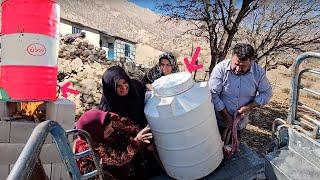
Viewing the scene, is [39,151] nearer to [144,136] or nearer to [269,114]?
[144,136]

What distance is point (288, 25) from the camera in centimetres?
1086

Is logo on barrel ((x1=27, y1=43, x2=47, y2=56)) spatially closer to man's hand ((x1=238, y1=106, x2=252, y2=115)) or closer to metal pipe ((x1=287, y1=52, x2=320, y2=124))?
man's hand ((x1=238, y1=106, x2=252, y2=115))

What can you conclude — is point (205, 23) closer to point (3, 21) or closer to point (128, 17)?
point (3, 21)

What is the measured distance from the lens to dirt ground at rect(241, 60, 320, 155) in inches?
382

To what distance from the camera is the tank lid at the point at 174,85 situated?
2988 millimetres

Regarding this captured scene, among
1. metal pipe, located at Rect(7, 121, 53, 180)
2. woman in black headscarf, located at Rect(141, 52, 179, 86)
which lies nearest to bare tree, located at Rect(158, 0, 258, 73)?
woman in black headscarf, located at Rect(141, 52, 179, 86)

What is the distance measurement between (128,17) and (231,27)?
105 metres

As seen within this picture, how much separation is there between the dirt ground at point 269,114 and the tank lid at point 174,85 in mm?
1792

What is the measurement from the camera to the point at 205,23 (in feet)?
36.0

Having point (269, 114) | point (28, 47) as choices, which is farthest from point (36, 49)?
point (269, 114)

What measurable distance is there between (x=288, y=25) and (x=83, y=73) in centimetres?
542

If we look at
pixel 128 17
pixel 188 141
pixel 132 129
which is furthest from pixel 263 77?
pixel 128 17

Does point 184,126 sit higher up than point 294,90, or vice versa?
point 294,90

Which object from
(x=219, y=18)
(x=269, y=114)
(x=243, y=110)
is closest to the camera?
(x=243, y=110)
